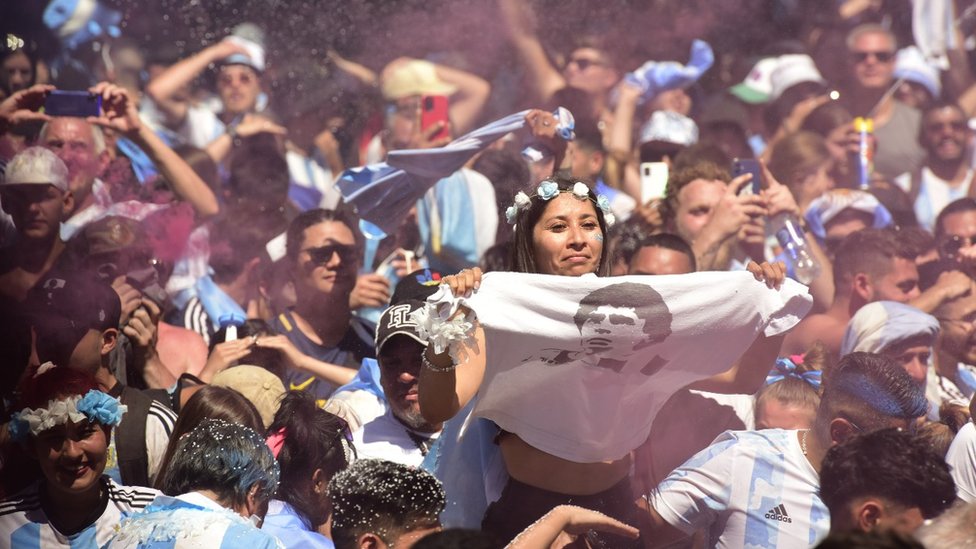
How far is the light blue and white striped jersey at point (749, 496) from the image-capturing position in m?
3.28

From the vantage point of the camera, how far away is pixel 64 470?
321cm

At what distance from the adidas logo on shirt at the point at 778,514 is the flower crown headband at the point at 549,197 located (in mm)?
914

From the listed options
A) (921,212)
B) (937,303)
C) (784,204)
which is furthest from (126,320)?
(921,212)

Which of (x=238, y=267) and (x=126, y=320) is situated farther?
(x=238, y=267)

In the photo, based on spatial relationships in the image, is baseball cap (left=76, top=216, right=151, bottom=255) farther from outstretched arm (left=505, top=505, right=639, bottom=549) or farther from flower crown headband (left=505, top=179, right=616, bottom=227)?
outstretched arm (left=505, top=505, right=639, bottom=549)

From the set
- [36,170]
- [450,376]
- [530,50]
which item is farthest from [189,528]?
[530,50]

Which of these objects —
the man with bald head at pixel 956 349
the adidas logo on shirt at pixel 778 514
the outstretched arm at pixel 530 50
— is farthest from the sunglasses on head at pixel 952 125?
the adidas logo on shirt at pixel 778 514

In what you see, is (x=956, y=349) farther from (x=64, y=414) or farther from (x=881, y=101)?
(x=64, y=414)

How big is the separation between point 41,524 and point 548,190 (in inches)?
65.6

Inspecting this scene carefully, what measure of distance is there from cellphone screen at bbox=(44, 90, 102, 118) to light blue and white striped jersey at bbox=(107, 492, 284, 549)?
276 cm

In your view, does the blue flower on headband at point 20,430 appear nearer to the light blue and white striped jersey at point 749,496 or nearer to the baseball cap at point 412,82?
the light blue and white striped jersey at point 749,496

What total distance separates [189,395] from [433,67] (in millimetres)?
3040

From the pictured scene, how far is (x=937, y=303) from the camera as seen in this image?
475 cm

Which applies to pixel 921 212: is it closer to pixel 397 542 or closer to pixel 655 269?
pixel 655 269
